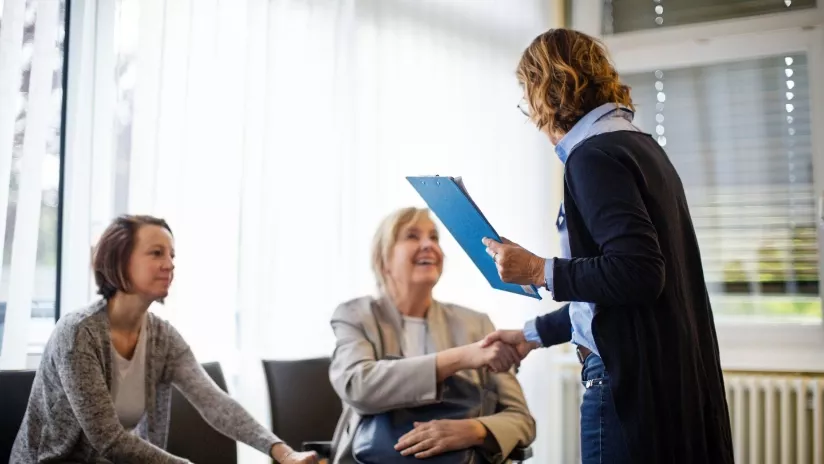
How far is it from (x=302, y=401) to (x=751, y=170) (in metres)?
2.26

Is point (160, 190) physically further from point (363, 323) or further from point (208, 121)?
point (363, 323)

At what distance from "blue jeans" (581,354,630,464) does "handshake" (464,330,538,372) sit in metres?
0.60

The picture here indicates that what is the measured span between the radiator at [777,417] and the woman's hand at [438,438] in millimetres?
1719

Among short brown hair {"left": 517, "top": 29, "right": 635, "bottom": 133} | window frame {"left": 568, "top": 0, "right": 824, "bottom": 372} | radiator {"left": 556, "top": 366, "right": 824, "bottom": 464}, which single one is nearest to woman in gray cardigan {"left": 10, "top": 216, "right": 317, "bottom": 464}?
short brown hair {"left": 517, "top": 29, "right": 635, "bottom": 133}

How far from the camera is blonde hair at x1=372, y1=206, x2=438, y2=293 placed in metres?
2.36

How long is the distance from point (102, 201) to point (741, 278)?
267 cm

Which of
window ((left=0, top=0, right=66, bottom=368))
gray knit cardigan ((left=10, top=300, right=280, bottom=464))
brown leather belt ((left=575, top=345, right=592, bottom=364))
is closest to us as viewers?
brown leather belt ((left=575, top=345, right=592, bottom=364))

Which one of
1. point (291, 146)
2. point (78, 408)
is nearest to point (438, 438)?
point (78, 408)

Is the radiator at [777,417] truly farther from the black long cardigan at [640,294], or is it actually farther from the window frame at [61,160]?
the window frame at [61,160]

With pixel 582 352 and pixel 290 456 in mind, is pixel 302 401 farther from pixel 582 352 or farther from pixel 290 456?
pixel 582 352

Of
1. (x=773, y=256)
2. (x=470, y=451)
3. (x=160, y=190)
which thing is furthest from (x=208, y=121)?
(x=773, y=256)

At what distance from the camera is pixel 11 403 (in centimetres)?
186

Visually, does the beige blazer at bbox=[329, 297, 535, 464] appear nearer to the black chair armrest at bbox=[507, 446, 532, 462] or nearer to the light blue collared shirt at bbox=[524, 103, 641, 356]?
the black chair armrest at bbox=[507, 446, 532, 462]

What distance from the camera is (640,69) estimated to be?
387 cm
